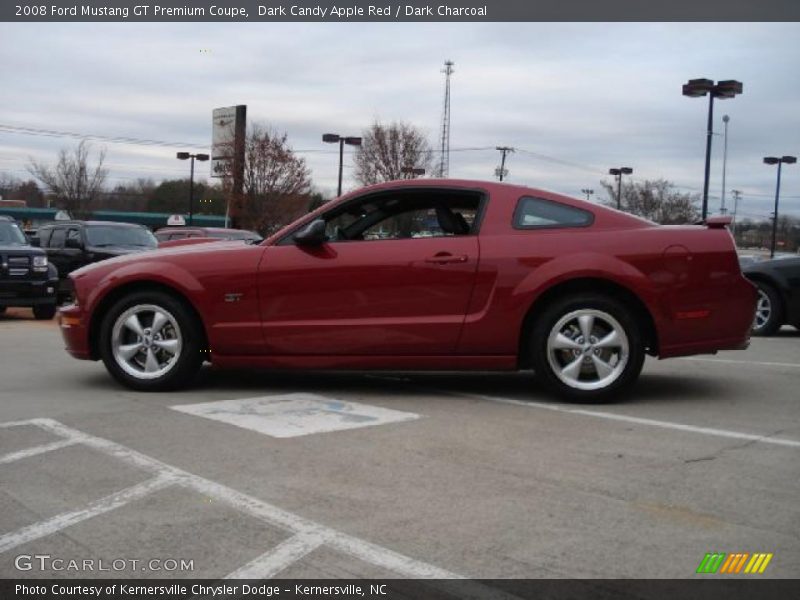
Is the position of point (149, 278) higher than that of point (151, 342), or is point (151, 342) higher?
point (149, 278)

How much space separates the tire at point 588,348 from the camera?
5.80m

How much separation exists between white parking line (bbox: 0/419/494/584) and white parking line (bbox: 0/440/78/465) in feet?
1.44

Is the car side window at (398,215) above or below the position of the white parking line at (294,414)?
above

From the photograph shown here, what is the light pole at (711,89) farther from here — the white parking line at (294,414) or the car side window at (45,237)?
the white parking line at (294,414)

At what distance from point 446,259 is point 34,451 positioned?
2.98 m

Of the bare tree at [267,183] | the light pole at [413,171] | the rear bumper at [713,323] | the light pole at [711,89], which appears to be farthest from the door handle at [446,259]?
the bare tree at [267,183]

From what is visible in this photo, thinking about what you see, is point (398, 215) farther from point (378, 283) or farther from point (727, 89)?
point (727, 89)

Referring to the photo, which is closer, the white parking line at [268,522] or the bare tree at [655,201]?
the white parking line at [268,522]

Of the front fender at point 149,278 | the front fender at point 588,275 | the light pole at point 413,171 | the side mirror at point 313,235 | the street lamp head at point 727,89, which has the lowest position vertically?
the front fender at point 149,278

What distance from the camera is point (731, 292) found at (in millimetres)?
5879

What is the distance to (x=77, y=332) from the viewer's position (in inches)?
253

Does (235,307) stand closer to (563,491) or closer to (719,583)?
(563,491)

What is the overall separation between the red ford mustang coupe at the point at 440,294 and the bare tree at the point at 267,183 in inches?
1595

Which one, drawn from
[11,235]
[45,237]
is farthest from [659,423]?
[45,237]
